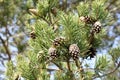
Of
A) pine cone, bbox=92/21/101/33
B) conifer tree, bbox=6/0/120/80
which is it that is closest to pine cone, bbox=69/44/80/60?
conifer tree, bbox=6/0/120/80

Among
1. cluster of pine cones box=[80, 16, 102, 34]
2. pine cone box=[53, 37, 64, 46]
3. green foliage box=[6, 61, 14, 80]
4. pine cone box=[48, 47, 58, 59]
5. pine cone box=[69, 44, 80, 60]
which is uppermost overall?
cluster of pine cones box=[80, 16, 102, 34]

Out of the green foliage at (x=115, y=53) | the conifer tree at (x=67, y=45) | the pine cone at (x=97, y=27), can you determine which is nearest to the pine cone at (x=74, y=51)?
the conifer tree at (x=67, y=45)

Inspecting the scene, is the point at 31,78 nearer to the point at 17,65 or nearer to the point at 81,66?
the point at 17,65

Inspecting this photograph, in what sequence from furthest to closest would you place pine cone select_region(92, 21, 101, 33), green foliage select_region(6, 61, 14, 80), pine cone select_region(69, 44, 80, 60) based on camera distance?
1. green foliage select_region(6, 61, 14, 80)
2. pine cone select_region(92, 21, 101, 33)
3. pine cone select_region(69, 44, 80, 60)

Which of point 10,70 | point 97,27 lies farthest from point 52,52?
point 10,70

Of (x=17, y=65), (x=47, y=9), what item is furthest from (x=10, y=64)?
(x=47, y=9)

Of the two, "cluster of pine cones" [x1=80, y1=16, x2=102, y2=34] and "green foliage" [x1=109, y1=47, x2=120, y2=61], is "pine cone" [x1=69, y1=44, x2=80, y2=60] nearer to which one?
"cluster of pine cones" [x1=80, y1=16, x2=102, y2=34]

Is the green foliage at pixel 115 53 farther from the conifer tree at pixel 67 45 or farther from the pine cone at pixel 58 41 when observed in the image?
the pine cone at pixel 58 41

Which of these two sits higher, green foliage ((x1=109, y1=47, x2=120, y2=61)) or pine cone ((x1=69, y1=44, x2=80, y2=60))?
green foliage ((x1=109, y1=47, x2=120, y2=61))

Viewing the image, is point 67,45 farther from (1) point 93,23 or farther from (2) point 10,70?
(2) point 10,70

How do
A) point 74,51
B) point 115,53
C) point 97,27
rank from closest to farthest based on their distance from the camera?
point 74,51
point 97,27
point 115,53
